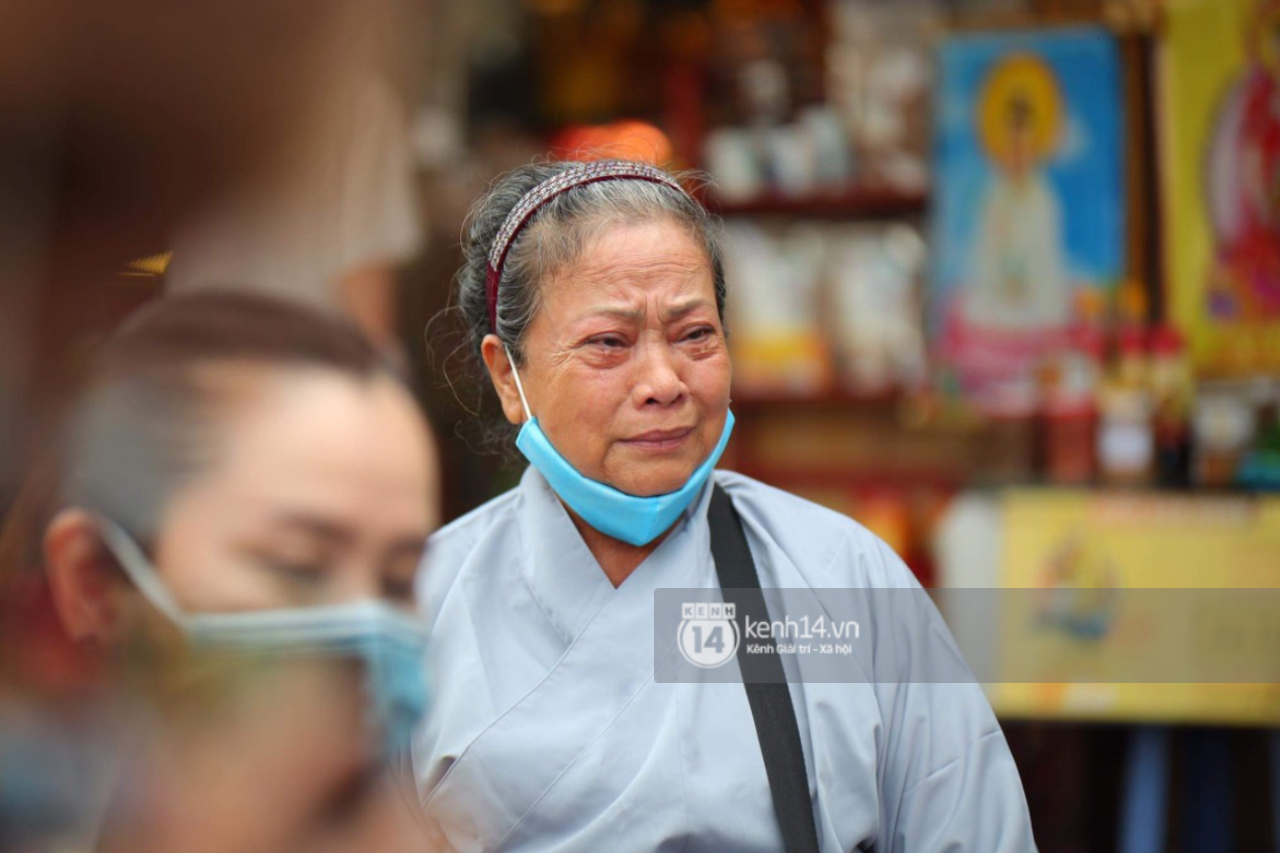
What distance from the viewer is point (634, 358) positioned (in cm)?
127

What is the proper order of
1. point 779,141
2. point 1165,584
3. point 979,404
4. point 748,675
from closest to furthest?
point 748,675 < point 1165,584 < point 979,404 < point 779,141

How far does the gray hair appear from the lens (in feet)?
4.22

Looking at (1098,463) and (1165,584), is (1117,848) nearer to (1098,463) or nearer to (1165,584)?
(1165,584)

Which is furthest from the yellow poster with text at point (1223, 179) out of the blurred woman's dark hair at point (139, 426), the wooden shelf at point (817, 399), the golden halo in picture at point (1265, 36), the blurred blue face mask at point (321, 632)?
the blurred woman's dark hair at point (139, 426)

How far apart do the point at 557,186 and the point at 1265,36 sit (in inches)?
111

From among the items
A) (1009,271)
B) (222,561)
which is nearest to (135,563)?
(222,561)

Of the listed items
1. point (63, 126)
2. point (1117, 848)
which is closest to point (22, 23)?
point (63, 126)

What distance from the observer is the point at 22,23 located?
0.75 m

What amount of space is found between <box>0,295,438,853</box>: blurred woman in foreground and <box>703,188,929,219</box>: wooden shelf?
291cm

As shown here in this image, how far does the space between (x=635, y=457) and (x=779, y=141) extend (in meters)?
2.67

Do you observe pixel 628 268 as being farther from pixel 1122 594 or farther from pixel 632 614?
pixel 1122 594

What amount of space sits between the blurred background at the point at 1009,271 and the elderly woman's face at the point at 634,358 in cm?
64

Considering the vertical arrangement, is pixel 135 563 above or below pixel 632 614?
above

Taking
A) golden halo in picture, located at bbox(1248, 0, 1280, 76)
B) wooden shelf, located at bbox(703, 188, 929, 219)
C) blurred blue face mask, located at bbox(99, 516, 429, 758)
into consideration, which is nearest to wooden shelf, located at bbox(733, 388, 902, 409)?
wooden shelf, located at bbox(703, 188, 929, 219)
